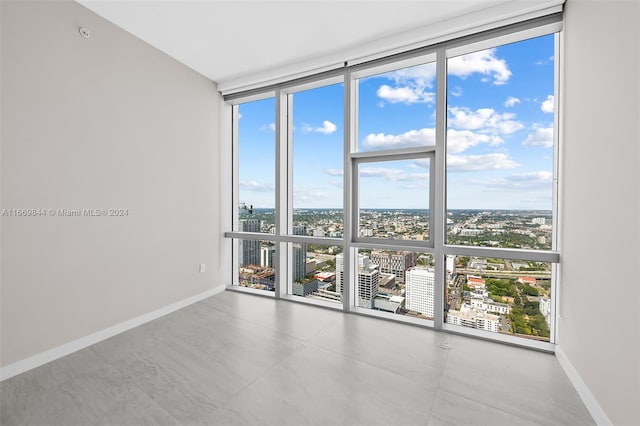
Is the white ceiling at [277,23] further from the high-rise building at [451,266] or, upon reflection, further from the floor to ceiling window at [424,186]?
the high-rise building at [451,266]

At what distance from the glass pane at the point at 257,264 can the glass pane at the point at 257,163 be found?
224 millimetres

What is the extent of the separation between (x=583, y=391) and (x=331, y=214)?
8.12 feet

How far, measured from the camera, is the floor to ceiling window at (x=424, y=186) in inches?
93.4

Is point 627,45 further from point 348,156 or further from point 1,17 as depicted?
point 1,17

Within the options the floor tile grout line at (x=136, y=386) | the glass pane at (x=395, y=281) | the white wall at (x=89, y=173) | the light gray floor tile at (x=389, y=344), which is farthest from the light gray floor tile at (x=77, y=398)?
the glass pane at (x=395, y=281)

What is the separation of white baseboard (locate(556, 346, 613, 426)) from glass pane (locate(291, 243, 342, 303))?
2008 mm

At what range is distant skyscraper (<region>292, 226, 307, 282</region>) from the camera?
3535 mm

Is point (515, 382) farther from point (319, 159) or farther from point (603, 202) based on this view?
point (319, 159)

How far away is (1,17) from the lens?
1.88 meters

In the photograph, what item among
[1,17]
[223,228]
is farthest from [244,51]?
[223,228]

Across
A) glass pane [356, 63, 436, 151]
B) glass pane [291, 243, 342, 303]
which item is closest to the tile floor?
glass pane [291, 243, 342, 303]

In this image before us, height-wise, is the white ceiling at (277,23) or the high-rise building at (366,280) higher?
the white ceiling at (277,23)

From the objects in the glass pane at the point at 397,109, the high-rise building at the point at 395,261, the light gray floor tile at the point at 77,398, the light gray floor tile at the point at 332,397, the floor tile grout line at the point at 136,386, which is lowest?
the light gray floor tile at the point at 77,398

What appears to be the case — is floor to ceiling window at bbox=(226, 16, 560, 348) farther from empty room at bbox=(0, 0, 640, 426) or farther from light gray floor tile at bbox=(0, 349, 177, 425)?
light gray floor tile at bbox=(0, 349, 177, 425)
